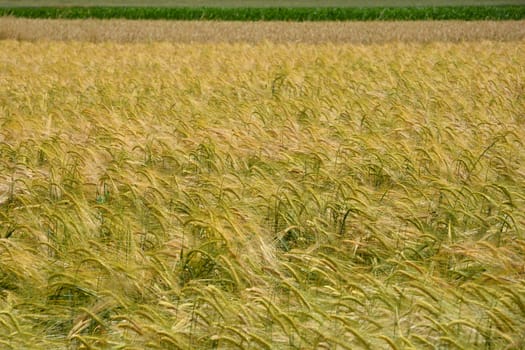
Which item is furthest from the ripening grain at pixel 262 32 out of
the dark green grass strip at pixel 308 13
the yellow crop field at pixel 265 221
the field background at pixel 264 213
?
the yellow crop field at pixel 265 221

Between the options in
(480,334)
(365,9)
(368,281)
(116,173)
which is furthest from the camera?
(365,9)

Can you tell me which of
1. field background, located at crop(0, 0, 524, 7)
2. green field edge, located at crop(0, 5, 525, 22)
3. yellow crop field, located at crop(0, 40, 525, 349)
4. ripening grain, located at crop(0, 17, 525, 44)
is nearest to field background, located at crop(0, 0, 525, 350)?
yellow crop field, located at crop(0, 40, 525, 349)

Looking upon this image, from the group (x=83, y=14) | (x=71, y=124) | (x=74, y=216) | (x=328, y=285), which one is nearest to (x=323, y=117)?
(x=71, y=124)

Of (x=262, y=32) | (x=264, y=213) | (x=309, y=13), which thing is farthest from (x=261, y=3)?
(x=264, y=213)

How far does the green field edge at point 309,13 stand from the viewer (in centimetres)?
2703

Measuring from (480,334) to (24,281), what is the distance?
1.88 meters

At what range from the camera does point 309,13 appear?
1077 inches

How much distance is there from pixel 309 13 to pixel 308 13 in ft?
0.13

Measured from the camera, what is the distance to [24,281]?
328 cm

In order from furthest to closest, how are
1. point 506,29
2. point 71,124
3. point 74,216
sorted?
1. point 506,29
2. point 71,124
3. point 74,216

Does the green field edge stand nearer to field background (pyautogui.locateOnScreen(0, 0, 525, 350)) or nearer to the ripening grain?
the ripening grain

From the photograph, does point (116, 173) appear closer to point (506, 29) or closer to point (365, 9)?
point (506, 29)

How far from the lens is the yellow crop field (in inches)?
108

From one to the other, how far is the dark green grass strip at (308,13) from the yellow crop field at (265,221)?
2009 centimetres
